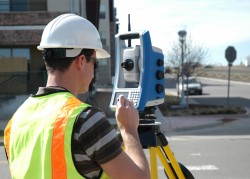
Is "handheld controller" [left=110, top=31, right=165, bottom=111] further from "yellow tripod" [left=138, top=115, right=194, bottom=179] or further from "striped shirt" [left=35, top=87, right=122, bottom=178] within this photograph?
"striped shirt" [left=35, top=87, right=122, bottom=178]

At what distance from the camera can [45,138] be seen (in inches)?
56.9

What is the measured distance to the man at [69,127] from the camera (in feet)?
4.63

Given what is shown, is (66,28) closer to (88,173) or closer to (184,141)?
(88,173)

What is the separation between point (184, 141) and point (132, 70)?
262 inches

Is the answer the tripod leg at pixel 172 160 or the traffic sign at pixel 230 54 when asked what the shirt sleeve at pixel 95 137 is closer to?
the tripod leg at pixel 172 160

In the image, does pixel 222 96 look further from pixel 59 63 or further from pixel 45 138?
pixel 45 138

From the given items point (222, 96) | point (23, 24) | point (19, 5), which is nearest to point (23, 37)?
point (23, 24)

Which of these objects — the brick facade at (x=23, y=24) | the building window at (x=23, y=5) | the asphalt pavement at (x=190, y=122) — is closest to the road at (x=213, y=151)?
the asphalt pavement at (x=190, y=122)

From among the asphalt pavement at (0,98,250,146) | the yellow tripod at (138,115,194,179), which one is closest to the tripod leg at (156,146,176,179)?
the yellow tripod at (138,115,194,179)

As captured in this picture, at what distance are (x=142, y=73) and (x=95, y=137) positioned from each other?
223cm

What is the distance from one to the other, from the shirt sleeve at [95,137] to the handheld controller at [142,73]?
195 cm

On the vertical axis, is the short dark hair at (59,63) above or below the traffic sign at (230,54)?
below

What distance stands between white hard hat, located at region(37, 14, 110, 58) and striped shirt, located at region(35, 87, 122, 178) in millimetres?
Result: 287

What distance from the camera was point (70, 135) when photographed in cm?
140
